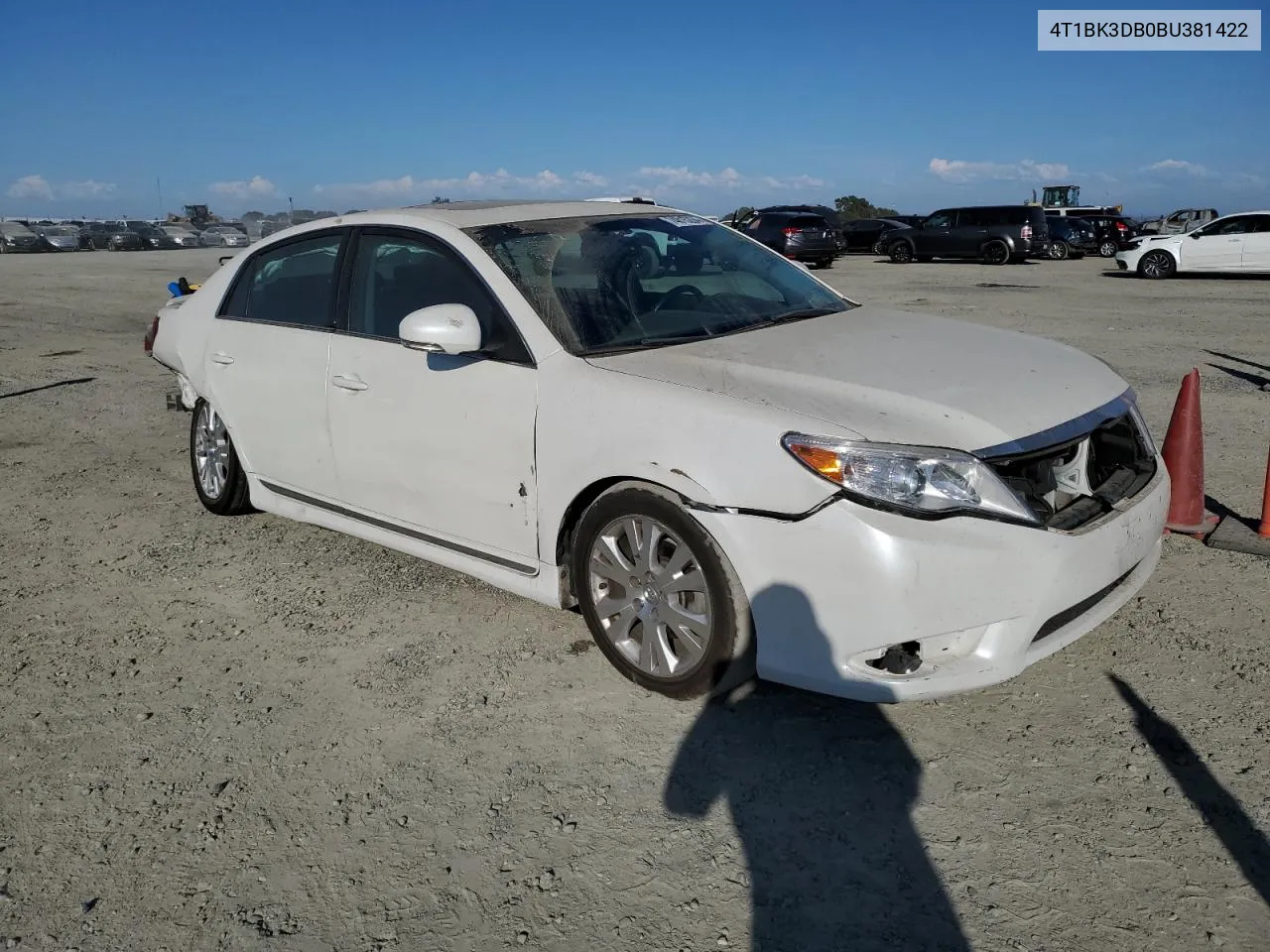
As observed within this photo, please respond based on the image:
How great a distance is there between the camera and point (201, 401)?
5.77m

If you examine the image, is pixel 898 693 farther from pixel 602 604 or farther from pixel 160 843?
pixel 160 843

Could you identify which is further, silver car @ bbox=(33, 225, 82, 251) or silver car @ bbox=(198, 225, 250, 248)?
silver car @ bbox=(198, 225, 250, 248)

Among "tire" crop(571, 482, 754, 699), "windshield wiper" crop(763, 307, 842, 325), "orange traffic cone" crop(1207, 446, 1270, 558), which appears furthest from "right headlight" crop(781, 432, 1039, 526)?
"orange traffic cone" crop(1207, 446, 1270, 558)

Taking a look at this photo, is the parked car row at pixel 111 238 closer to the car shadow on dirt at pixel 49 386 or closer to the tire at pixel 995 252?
the tire at pixel 995 252

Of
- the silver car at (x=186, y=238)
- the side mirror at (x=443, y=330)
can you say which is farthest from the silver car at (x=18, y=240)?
the side mirror at (x=443, y=330)

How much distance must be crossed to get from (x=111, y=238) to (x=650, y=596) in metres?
47.0

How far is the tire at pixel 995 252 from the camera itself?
29.1 meters

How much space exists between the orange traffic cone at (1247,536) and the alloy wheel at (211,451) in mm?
4891

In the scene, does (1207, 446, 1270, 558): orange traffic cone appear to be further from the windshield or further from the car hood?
the windshield

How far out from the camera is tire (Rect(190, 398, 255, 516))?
5496mm

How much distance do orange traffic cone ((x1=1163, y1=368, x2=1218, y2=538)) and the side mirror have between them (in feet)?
11.2

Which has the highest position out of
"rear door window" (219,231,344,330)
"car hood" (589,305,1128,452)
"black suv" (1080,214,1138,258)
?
"black suv" (1080,214,1138,258)

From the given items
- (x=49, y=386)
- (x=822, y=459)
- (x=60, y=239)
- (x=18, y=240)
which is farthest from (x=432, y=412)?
(x=60, y=239)

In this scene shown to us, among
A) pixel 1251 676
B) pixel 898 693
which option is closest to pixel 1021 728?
pixel 898 693
